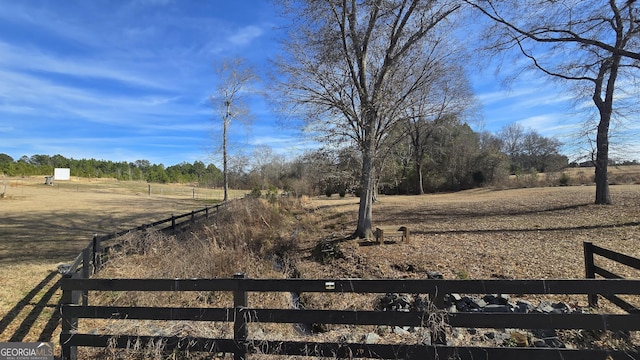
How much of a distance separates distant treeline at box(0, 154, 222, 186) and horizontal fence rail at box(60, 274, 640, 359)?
288ft

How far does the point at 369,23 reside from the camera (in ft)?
43.7

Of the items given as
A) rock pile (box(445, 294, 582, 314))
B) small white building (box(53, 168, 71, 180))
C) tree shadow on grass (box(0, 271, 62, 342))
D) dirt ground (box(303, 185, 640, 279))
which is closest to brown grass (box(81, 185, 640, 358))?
dirt ground (box(303, 185, 640, 279))

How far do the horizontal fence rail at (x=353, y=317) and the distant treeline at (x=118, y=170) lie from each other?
87762 millimetres

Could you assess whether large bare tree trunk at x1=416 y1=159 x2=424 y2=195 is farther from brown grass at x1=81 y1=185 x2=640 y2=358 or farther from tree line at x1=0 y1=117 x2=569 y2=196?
brown grass at x1=81 y1=185 x2=640 y2=358

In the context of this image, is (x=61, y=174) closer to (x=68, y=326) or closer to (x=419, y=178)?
(x=419, y=178)

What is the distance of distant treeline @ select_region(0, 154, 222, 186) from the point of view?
9508 cm

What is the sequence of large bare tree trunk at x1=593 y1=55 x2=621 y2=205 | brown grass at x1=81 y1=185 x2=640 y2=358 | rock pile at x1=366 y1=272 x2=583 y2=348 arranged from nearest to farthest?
1. rock pile at x1=366 y1=272 x2=583 y2=348
2. brown grass at x1=81 y1=185 x2=640 y2=358
3. large bare tree trunk at x1=593 y1=55 x2=621 y2=205

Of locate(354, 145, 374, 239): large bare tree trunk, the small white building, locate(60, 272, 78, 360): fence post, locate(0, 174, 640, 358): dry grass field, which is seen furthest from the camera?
the small white building

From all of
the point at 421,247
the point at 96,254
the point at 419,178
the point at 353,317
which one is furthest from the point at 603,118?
the point at 419,178

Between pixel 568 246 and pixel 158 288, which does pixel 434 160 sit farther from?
pixel 158 288

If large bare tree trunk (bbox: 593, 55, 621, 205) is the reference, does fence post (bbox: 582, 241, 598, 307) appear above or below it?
below

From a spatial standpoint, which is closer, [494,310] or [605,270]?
[605,270]

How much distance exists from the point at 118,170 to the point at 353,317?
138m

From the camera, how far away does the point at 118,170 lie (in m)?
123
